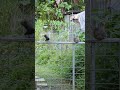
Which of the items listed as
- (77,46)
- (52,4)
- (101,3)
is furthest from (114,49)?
(52,4)

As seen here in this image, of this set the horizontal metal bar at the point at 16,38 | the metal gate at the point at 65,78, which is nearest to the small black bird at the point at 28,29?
the horizontal metal bar at the point at 16,38

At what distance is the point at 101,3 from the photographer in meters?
2.54

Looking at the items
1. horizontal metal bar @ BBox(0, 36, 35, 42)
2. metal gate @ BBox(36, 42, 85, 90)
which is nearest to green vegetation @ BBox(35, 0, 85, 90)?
metal gate @ BBox(36, 42, 85, 90)

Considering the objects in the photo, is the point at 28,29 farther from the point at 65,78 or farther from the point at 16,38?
the point at 65,78

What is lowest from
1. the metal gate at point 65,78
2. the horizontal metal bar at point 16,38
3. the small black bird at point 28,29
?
the metal gate at point 65,78

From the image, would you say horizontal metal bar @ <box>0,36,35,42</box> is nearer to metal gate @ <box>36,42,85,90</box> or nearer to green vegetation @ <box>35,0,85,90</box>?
green vegetation @ <box>35,0,85,90</box>

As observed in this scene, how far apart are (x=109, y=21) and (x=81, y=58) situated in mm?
2242

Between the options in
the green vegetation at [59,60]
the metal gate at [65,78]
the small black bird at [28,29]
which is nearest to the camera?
the small black bird at [28,29]

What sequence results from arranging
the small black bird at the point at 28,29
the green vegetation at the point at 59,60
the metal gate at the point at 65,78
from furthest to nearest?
the green vegetation at the point at 59,60, the metal gate at the point at 65,78, the small black bird at the point at 28,29

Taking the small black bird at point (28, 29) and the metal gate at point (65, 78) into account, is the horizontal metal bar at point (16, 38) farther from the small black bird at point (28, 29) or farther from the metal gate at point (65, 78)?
the metal gate at point (65, 78)

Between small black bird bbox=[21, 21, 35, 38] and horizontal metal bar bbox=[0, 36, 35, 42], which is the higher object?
small black bird bbox=[21, 21, 35, 38]

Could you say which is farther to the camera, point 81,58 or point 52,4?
point 52,4

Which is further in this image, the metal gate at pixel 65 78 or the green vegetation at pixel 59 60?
the green vegetation at pixel 59 60

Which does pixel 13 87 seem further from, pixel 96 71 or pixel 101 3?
pixel 101 3
